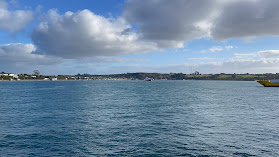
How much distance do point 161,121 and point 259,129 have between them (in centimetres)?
1810

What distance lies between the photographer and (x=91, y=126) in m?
38.1

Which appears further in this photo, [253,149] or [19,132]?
[19,132]

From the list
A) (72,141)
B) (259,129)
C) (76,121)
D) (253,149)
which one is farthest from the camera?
(76,121)

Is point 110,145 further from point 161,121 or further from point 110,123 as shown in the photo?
point 161,121

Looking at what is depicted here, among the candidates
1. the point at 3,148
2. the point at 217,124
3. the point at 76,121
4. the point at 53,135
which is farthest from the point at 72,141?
the point at 217,124

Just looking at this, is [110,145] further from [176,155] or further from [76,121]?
[76,121]

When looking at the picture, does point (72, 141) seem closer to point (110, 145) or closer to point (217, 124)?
point (110, 145)

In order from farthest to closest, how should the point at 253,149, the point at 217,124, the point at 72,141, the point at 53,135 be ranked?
1. the point at 217,124
2. the point at 53,135
3. the point at 72,141
4. the point at 253,149

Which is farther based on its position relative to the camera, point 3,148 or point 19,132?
A: point 19,132

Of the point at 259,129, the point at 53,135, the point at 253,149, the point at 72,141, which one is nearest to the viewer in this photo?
the point at 253,149

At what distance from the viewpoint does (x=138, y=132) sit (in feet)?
111

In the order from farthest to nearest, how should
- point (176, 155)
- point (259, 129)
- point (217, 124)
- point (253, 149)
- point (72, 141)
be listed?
1. point (217, 124)
2. point (259, 129)
3. point (72, 141)
4. point (253, 149)
5. point (176, 155)

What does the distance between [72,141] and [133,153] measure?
1004cm

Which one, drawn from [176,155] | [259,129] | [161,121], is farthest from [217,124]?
[176,155]
